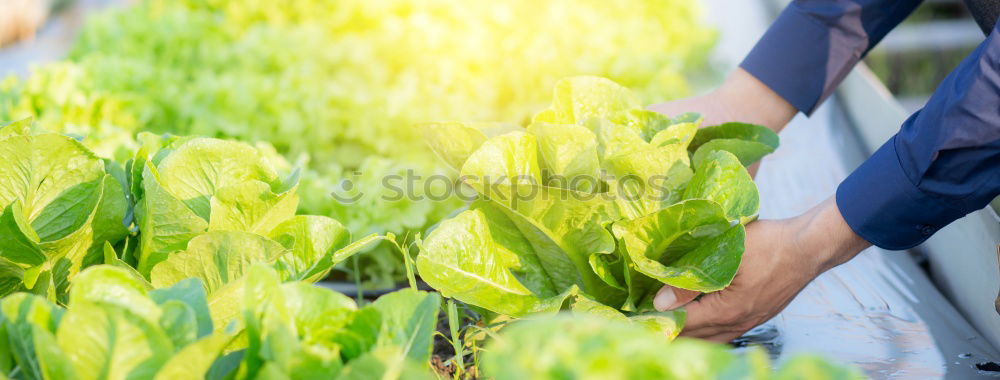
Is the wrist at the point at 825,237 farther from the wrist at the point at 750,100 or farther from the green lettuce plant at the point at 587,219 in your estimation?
the wrist at the point at 750,100

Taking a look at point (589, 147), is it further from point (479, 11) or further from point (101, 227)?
point (479, 11)

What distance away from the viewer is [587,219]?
4.39 ft

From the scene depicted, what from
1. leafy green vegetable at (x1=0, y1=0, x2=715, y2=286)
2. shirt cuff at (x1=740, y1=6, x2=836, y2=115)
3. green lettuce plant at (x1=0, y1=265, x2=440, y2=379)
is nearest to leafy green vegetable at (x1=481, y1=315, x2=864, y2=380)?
green lettuce plant at (x1=0, y1=265, x2=440, y2=379)

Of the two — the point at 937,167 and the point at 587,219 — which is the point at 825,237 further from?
the point at 587,219

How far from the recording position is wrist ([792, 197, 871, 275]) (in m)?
1.48

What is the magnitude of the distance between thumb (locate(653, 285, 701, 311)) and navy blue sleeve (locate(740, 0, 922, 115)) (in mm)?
864

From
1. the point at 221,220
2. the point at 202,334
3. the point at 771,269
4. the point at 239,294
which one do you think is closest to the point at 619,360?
the point at 202,334

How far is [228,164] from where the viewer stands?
1257 mm

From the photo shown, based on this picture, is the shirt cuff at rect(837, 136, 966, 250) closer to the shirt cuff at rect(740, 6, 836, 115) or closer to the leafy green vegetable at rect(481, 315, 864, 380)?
the shirt cuff at rect(740, 6, 836, 115)

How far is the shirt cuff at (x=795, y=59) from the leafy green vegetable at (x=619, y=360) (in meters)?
1.44

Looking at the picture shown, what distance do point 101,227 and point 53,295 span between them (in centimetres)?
12

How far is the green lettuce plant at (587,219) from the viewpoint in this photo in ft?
4.19

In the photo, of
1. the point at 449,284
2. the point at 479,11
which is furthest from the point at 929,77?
the point at 449,284

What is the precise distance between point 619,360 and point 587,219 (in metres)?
0.66
